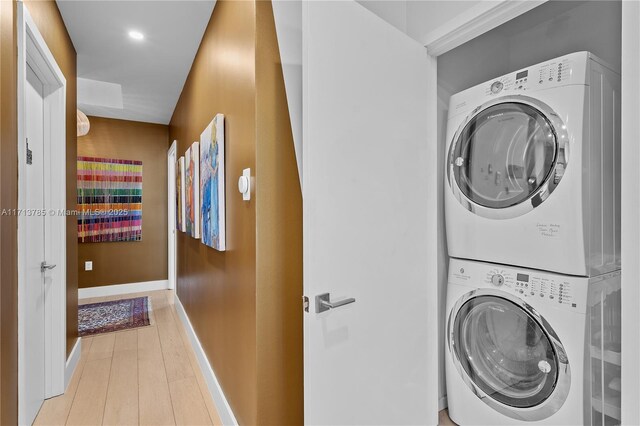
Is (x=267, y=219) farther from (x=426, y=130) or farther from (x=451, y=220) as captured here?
(x=451, y=220)

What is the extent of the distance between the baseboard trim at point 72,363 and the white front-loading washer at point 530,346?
2.54m

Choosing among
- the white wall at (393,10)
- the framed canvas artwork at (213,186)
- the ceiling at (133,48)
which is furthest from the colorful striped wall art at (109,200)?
the white wall at (393,10)

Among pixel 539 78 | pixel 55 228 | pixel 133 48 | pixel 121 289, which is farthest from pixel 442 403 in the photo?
pixel 121 289

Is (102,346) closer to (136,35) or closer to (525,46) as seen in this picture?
(136,35)

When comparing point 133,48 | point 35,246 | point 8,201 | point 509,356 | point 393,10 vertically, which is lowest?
point 509,356

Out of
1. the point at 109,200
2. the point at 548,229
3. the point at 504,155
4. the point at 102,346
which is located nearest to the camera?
the point at 548,229

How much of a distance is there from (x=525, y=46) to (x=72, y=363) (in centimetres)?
376

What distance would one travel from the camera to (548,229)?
1.48 meters

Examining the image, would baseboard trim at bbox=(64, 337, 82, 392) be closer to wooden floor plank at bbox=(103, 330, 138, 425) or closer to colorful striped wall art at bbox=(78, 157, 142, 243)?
wooden floor plank at bbox=(103, 330, 138, 425)

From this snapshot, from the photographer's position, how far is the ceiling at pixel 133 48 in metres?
2.30

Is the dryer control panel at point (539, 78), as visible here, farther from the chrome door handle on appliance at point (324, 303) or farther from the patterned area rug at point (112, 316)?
the patterned area rug at point (112, 316)

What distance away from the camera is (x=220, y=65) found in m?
2.09

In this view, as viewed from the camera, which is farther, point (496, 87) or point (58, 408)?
point (58, 408)

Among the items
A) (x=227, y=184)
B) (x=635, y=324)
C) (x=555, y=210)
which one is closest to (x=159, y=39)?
(x=227, y=184)
